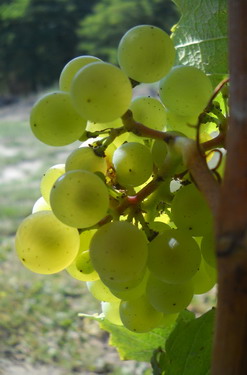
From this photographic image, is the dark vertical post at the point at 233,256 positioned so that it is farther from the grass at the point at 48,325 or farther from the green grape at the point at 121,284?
the grass at the point at 48,325

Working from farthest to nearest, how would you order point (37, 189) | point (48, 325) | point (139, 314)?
point (37, 189) < point (48, 325) < point (139, 314)

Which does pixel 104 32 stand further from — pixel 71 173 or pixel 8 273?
pixel 71 173

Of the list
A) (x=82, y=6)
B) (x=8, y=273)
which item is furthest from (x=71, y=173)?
(x=82, y=6)

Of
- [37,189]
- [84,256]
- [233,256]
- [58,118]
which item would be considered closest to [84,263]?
[84,256]

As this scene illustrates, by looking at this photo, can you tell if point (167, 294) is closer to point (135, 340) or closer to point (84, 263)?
point (84, 263)

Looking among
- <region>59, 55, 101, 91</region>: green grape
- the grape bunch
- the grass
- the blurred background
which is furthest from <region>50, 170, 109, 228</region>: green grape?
the grass

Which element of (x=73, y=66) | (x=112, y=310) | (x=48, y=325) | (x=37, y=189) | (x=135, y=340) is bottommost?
(x=37, y=189)

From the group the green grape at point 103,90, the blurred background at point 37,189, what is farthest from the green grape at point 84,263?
the blurred background at point 37,189
